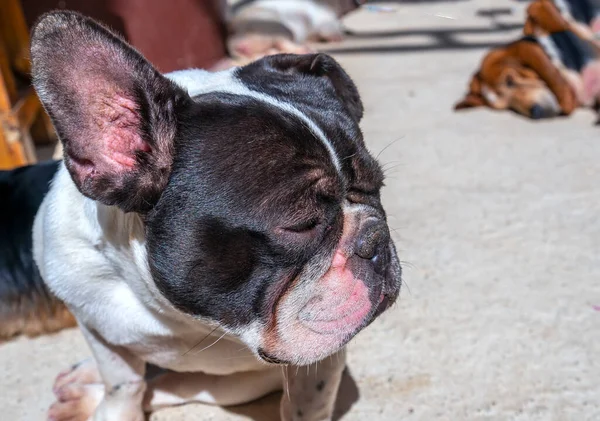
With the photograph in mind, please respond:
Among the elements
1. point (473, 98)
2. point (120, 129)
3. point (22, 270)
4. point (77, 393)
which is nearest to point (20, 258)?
point (22, 270)

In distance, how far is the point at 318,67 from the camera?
2.04 m

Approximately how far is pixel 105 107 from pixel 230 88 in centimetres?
35

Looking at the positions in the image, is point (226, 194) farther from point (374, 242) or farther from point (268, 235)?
point (374, 242)

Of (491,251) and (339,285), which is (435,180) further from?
(339,285)

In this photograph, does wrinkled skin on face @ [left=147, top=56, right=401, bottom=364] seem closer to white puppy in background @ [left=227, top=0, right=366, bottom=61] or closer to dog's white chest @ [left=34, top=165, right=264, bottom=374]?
dog's white chest @ [left=34, top=165, right=264, bottom=374]

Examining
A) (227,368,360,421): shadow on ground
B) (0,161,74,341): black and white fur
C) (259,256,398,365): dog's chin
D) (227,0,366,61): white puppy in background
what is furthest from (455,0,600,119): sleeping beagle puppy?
(259,256,398,365): dog's chin

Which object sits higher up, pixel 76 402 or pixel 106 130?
pixel 106 130

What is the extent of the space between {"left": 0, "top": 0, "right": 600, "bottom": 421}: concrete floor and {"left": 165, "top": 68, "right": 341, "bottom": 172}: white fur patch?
2.05 ft

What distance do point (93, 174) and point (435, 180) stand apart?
2.53 metres

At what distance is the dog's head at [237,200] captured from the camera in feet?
5.14

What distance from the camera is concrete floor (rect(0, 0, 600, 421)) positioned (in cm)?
232

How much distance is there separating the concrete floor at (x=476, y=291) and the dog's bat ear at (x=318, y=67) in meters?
0.34

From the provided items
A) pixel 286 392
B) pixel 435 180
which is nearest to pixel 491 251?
pixel 435 180

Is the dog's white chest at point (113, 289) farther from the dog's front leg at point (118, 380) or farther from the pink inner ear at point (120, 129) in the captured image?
the pink inner ear at point (120, 129)
